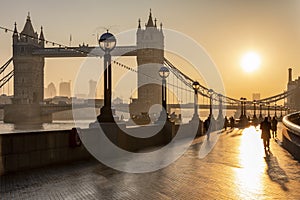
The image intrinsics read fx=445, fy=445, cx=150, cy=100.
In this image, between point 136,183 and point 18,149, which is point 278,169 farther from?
point 18,149

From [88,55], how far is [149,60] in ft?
59.4

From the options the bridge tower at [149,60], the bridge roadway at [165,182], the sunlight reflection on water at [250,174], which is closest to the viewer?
the bridge roadway at [165,182]

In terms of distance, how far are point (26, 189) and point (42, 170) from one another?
2.58 meters

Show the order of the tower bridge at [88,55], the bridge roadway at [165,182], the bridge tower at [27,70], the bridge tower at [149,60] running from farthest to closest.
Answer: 1. the bridge tower at [27,70]
2. the bridge tower at [149,60]
3. the tower bridge at [88,55]
4. the bridge roadway at [165,182]

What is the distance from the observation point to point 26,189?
328 inches

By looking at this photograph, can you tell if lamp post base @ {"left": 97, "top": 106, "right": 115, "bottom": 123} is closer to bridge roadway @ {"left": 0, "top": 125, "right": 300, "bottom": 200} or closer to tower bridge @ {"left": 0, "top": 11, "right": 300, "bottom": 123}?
bridge roadway @ {"left": 0, "top": 125, "right": 300, "bottom": 200}

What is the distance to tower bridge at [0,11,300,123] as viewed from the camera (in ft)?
278

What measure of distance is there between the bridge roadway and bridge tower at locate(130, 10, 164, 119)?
79499 millimetres

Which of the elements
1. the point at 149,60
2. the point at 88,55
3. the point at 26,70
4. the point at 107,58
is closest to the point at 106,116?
the point at 107,58

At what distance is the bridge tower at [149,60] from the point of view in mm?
101062

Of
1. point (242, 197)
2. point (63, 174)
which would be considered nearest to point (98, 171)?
point (63, 174)

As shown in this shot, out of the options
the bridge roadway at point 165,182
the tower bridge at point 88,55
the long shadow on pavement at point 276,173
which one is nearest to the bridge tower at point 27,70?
the tower bridge at point 88,55

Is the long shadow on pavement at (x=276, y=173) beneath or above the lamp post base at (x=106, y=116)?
beneath

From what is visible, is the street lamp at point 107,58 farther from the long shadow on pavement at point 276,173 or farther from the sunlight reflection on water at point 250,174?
the long shadow on pavement at point 276,173
